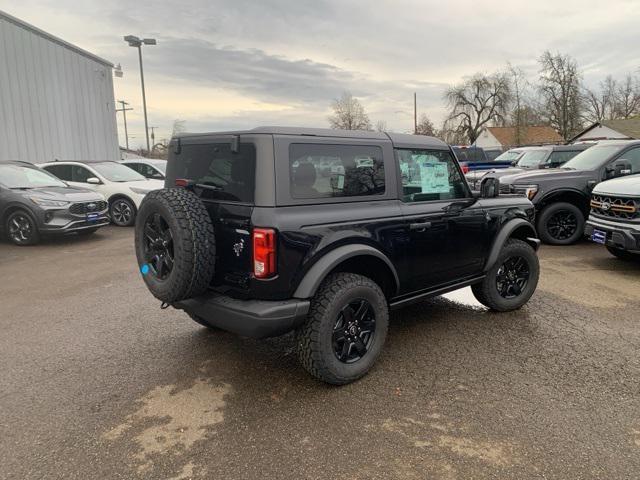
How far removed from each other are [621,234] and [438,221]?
12.3ft

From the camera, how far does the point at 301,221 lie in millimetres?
2982

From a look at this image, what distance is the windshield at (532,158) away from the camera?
13.2 m

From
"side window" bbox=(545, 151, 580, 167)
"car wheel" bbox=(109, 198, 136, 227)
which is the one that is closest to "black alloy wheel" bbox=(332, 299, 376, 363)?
"car wheel" bbox=(109, 198, 136, 227)

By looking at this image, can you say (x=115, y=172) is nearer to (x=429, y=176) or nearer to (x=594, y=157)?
(x=429, y=176)

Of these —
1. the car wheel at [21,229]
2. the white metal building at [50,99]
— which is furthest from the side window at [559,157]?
the white metal building at [50,99]

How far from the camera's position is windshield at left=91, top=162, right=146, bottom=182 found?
36.9 feet

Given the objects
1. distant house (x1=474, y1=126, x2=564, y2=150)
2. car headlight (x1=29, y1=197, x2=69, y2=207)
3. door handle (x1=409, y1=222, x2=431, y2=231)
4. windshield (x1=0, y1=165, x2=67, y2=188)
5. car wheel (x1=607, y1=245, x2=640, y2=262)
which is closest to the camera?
door handle (x1=409, y1=222, x2=431, y2=231)

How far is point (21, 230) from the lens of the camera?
349 inches

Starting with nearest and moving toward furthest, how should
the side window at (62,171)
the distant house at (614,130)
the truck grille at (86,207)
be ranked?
the truck grille at (86,207) → the side window at (62,171) → the distant house at (614,130)

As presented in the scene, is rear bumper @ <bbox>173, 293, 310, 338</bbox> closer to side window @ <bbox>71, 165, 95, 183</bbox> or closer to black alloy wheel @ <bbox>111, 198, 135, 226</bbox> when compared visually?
black alloy wheel @ <bbox>111, 198, 135, 226</bbox>

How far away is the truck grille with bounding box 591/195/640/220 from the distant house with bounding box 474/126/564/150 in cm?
4411

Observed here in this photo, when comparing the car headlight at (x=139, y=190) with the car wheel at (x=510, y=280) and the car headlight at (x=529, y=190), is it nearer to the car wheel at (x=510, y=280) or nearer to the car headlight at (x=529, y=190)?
the car headlight at (x=529, y=190)

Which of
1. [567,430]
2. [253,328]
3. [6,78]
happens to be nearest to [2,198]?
[6,78]

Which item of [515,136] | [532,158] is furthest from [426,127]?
Answer: [532,158]
